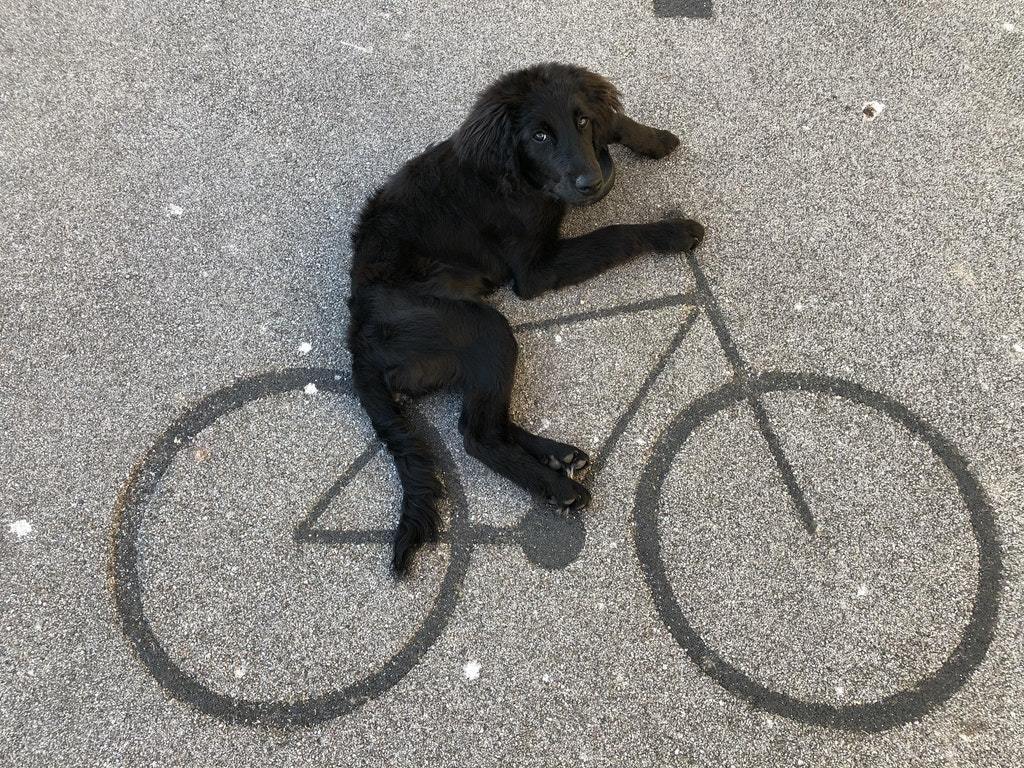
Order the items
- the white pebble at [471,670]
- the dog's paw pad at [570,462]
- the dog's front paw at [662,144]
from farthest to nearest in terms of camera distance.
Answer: the dog's front paw at [662,144]
the dog's paw pad at [570,462]
the white pebble at [471,670]

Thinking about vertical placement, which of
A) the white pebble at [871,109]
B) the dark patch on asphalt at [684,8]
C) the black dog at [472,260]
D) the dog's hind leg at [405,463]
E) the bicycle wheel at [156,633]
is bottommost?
the bicycle wheel at [156,633]

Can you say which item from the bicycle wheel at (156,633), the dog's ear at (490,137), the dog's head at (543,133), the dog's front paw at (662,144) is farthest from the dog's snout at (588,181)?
the bicycle wheel at (156,633)

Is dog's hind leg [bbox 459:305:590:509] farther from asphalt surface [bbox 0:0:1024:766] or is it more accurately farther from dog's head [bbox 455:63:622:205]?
dog's head [bbox 455:63:622:205]

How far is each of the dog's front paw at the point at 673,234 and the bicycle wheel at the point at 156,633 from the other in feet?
2.67

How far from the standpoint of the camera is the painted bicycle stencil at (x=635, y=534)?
5.54 feet

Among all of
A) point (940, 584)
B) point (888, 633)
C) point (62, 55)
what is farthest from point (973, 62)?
point (62, 55)

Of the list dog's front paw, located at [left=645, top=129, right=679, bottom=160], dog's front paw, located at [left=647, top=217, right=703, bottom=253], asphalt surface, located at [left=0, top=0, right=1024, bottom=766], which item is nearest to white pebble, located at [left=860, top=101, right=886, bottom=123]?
asphalt surface, located at [left=0, top=0, right=1024, bottom=766]

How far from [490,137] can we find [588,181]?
27cm

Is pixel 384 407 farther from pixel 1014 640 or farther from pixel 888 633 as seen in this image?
pixel 1014 640

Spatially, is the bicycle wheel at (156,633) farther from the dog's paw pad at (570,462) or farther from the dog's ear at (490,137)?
the dog's ear at (490,137)

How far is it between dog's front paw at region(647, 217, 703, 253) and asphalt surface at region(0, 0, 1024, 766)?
57mm

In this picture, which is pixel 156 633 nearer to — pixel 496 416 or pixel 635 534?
pixel 496 416

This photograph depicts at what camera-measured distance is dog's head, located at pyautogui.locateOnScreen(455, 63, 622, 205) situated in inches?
70.1

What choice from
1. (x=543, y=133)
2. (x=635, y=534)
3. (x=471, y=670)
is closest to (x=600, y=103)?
(x=543, y=133)
